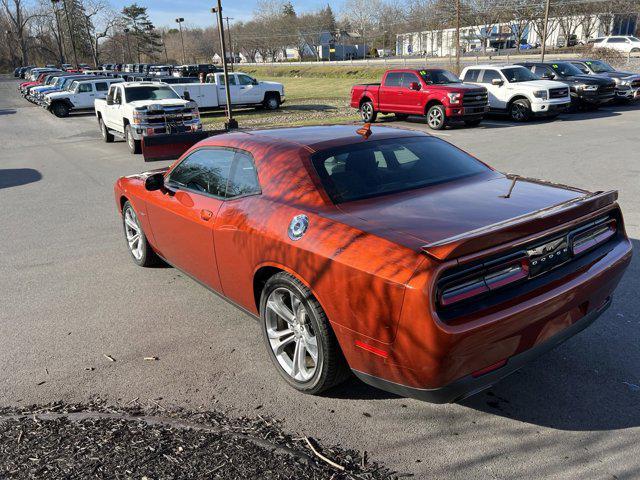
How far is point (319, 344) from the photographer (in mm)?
3018

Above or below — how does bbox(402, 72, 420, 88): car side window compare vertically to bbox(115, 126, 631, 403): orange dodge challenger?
above

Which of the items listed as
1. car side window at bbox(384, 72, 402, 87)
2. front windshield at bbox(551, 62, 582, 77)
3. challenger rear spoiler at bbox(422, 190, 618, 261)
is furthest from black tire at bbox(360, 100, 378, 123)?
challenger rear spoiler at bbox(422, 190, 618, 261)

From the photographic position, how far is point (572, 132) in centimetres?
1502

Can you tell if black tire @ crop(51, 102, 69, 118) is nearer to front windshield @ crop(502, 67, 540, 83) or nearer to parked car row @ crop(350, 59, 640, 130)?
parked car row @ crop(350, 59, 640, 130)

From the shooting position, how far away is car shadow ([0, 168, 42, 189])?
36.6 ft

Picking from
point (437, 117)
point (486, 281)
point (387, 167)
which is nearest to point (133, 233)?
point (387, 167)

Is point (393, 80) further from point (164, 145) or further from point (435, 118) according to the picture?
point (164, 145)

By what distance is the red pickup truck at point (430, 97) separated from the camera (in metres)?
16.5

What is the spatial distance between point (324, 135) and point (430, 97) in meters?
14.1

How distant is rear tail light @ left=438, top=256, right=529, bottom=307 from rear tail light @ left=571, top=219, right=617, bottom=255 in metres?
0.52

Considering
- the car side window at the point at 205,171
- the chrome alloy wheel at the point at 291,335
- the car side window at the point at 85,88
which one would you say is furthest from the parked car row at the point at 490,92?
the car side window at the point at 85,88

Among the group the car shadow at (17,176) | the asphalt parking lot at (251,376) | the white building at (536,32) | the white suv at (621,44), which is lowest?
the car shadow at (17,176)

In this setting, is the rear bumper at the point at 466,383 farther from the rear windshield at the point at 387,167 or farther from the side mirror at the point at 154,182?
the side mirror at the point at 154,182

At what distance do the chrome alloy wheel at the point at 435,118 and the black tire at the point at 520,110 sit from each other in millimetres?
3305
